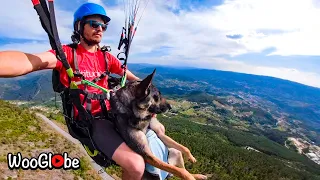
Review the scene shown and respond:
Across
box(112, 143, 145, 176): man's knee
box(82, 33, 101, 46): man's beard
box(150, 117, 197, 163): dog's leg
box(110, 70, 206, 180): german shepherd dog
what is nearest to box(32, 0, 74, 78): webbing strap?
box(82, 33, 101, 46): man's beard

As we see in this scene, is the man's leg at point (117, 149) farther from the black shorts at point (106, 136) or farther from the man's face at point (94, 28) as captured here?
the man's face at point (94, 28)

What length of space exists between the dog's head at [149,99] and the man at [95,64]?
0.93 m

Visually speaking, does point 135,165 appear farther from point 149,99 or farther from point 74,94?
point 74,94

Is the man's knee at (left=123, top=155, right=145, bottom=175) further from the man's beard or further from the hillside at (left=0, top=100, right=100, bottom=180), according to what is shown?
the hillside at (left=0, top=100, right=100, bottom=180)

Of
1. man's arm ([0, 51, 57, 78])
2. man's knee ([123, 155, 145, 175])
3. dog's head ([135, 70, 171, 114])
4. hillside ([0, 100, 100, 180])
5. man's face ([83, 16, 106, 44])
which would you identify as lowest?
hillside ([0, 100, 100, 180])

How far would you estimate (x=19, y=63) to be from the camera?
376cm

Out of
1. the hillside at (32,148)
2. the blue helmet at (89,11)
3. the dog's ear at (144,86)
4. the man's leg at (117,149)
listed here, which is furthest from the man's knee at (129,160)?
the hillside at (32,148)

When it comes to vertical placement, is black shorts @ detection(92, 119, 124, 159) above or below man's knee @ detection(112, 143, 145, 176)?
above

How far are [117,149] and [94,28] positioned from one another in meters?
2.73

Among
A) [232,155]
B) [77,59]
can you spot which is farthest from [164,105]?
[232,155]

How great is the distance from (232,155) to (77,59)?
138 m

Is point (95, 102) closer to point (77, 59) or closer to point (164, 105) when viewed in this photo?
point (77, 59)

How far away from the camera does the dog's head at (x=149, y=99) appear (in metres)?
4.80

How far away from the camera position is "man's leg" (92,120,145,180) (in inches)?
199
